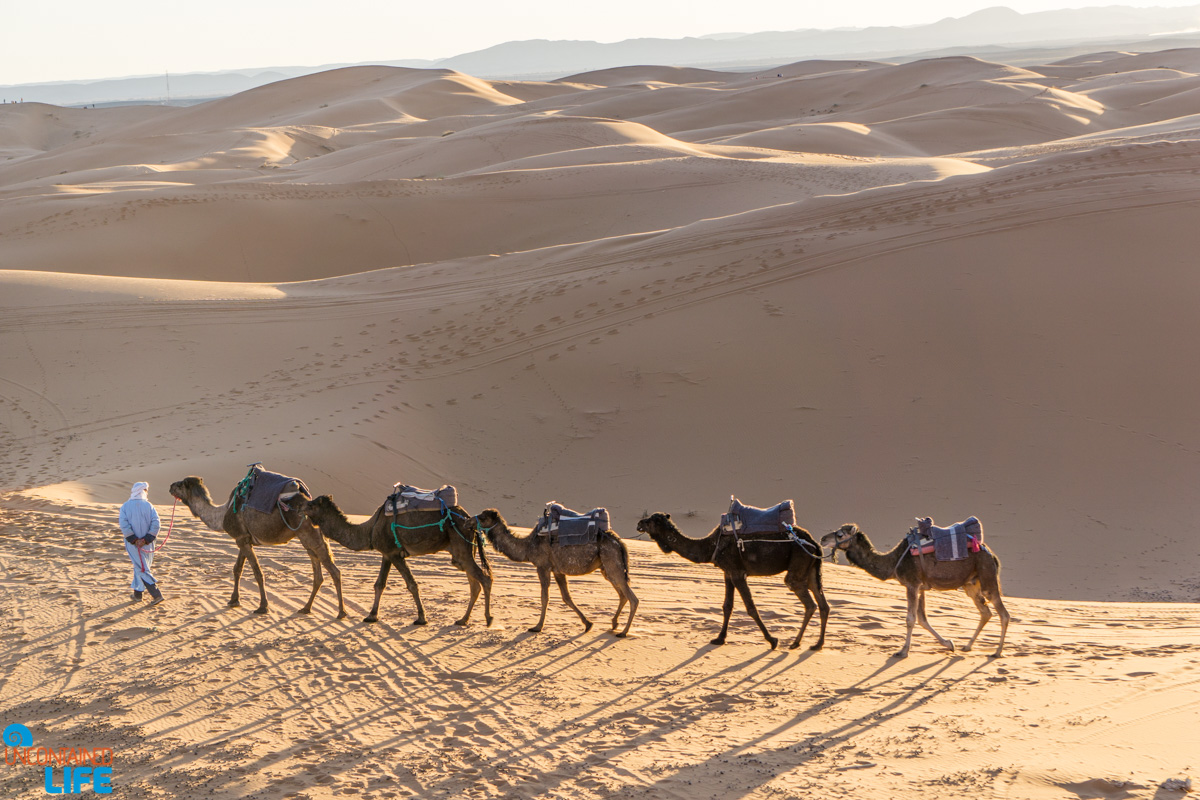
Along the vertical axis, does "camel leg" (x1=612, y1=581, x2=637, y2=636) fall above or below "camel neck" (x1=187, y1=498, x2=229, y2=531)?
below

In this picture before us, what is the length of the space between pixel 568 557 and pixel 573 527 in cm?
27

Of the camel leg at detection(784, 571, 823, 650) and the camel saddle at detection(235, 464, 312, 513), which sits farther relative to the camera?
A: the camel saddle at detection(235, 464, 312, 513)

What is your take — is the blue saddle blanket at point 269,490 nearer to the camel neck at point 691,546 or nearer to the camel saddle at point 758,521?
the camel neck at point 691,546

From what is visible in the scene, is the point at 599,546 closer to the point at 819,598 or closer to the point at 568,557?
the point at 568,557

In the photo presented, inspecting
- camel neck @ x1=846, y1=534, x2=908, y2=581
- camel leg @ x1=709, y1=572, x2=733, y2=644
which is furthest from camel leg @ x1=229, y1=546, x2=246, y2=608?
camel neck @ x1=846, y1=534, x2=908, y2=581

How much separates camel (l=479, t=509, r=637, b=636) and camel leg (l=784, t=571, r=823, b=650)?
4.47 feet

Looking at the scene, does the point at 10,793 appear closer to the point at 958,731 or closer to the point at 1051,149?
the point at 958,731

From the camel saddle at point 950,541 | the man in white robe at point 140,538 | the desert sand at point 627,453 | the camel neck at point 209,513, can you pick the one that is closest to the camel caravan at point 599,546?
the camel saddle at point 950,541

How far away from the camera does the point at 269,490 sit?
876 cm

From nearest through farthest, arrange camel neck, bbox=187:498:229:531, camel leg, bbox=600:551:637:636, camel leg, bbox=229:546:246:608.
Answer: camel leg, bbox=600:551:637:636
camel leg, bbox=229:546:246:608
camel neck, bbox=187:498:229:531

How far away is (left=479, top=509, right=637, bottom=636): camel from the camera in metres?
8.34

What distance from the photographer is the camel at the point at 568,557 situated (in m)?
8.34

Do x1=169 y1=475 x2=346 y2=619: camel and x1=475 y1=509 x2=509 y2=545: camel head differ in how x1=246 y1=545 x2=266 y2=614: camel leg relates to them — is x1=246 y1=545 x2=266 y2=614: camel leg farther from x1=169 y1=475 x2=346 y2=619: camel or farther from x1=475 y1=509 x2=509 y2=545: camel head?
x1=475 y1=509 x2=509 y2=545: camel head

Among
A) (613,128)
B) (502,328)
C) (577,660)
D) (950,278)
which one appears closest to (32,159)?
(613,128)
